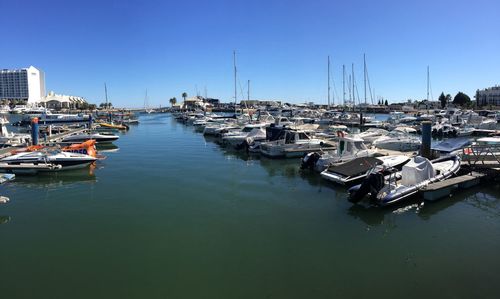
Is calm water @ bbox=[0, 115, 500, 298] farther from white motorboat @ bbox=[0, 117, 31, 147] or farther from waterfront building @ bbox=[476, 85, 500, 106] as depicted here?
waterfront building @ bbox=[476, 85, 500, 106]

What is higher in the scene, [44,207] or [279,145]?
[279,145]

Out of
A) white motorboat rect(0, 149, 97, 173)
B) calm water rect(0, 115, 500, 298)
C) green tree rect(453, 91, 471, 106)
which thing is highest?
green tree rect(453, 91, 471, 106)

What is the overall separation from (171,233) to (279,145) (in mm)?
17739

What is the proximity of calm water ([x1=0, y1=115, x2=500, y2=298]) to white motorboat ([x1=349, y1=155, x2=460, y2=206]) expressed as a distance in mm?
598

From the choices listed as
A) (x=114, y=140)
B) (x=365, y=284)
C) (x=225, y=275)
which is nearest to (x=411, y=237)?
(x=365, y=284)

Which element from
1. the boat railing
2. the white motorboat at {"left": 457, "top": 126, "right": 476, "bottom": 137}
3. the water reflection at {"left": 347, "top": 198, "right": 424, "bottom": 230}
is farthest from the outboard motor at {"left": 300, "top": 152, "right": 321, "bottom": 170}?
the white motorboat at {"left": 457, "top": 126, "right": 476, "bottom": 137}

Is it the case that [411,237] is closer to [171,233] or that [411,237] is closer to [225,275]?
[225,275]

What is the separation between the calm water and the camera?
9500mm

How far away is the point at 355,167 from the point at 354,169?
0.31 metres

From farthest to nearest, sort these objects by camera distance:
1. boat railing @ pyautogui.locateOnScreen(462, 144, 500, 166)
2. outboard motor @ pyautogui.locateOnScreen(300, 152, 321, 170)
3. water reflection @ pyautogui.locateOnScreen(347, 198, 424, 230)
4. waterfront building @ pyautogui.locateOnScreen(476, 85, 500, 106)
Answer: waterfront building @ pyautogui.locateOnScreen(476, 85, 500, 106), outboard motor @ pyautogui.locateOnScreen(300, 152, 321, 170), boat railing @ pyautogui.locateOnScreen(462, 144, 500, 166), water reflection @ pyautogui.locateOnScreen(347, 198, 424, 230)

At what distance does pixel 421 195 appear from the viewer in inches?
659

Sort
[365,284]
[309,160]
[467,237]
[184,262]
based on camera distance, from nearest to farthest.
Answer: [365,284] < [184,262] < [467,237] < [309,160]

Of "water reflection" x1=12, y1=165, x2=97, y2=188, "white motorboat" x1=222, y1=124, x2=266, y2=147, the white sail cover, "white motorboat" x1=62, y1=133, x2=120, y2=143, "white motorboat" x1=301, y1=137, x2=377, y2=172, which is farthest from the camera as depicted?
"white motorboat" x1=62, y1=133, x2=120, y2=143

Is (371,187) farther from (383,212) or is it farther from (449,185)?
(449,185)
